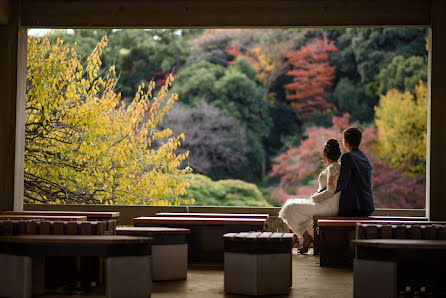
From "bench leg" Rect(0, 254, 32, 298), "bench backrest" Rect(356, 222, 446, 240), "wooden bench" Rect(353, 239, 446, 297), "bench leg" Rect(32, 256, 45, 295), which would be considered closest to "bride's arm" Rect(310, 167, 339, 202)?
"bench backrest" Rect(356, 222, 446, 240)

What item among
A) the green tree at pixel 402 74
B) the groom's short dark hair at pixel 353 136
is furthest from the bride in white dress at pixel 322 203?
the green tree at pixel 402 74

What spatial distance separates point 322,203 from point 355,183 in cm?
43

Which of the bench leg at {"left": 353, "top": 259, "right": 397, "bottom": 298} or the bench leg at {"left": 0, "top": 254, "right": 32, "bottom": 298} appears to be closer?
the bench leg at {"left": 353, "top": 259, "right": 397, "bottom": 298}

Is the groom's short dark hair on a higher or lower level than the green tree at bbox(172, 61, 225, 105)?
lower

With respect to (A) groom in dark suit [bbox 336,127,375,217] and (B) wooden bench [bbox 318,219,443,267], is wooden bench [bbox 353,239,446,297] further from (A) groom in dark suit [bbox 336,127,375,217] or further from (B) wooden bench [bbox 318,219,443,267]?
(A) groom in dark suit [bbox 336,127,375,217]

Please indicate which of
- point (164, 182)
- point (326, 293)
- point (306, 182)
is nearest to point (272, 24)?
point (326, 293)

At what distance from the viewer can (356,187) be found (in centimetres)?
655

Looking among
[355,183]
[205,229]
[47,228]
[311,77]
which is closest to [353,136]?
[355,183]

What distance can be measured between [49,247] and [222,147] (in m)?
13.1

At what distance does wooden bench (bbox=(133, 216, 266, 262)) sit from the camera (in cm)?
632

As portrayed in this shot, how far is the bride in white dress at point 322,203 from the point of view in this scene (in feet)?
22.0

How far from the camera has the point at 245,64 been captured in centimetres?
1834

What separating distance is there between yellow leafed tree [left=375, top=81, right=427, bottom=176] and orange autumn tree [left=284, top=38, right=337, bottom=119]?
2193 mm

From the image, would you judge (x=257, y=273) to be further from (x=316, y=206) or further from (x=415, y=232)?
(x=316, y=206)
